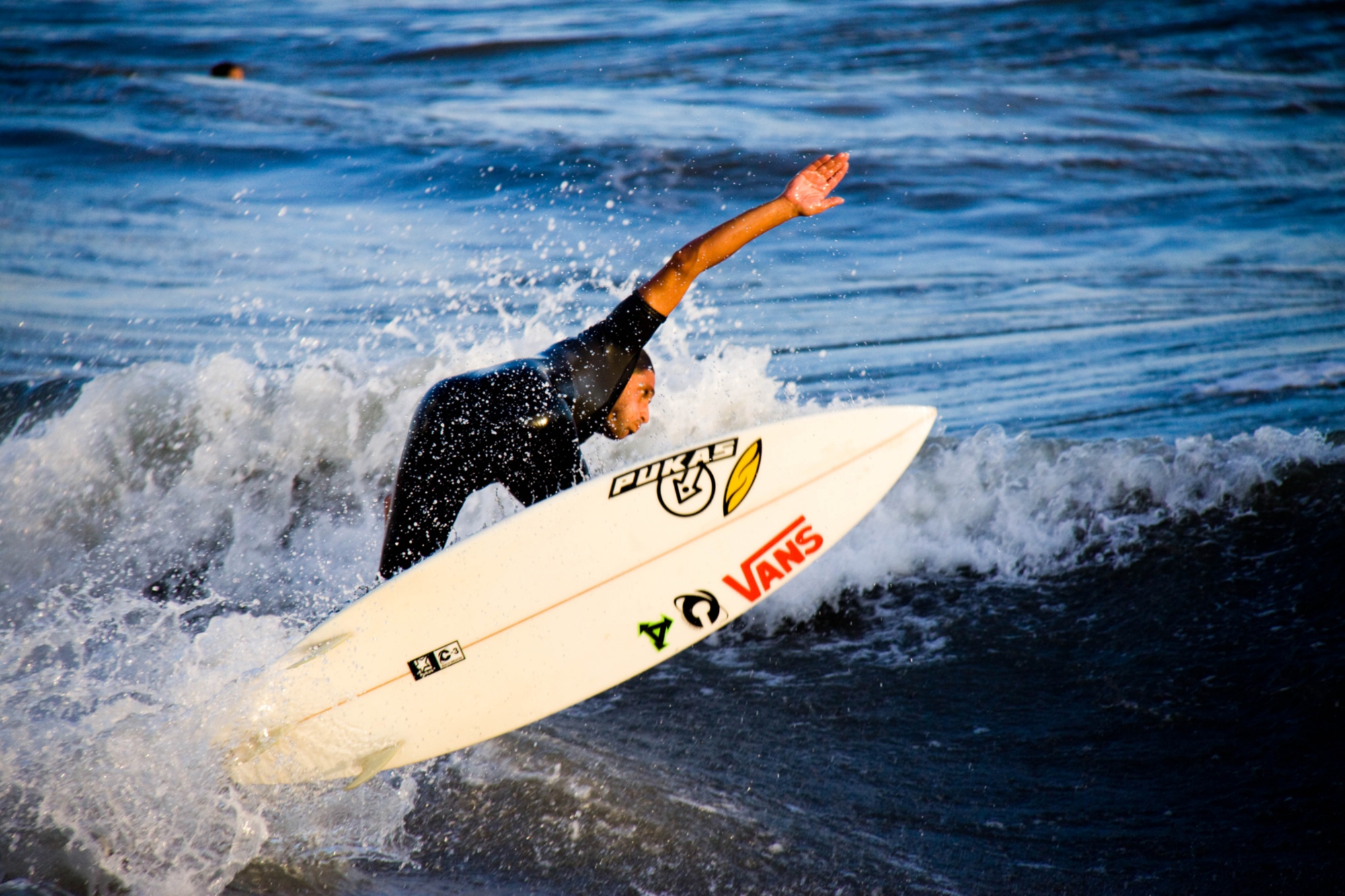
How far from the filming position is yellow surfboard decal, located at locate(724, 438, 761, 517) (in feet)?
11.9

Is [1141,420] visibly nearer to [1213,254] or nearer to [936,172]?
[1213,254]

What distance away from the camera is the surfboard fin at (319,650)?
3527 millimetres

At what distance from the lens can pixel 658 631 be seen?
360 centimetres

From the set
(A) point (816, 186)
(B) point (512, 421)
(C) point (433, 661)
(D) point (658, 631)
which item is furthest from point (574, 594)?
(A) point (816, 186)

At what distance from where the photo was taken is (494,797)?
3504mm

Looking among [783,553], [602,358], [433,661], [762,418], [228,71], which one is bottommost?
[762,418]

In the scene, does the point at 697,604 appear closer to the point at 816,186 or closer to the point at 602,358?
the point at 602,358

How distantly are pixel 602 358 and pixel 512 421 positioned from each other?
39 centimetres

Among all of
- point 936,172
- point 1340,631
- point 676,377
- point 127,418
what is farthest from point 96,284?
point 1340,631

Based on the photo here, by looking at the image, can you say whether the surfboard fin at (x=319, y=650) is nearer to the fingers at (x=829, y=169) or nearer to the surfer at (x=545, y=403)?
the surfer at (x=545, y=403)

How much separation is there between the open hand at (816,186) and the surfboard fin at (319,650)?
2.21 m

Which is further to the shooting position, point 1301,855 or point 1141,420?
point 1141,420

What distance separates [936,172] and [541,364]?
9459mm

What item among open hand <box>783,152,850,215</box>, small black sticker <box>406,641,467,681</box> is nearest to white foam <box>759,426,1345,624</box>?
small black sticker <box>406,641,467,681</box>
